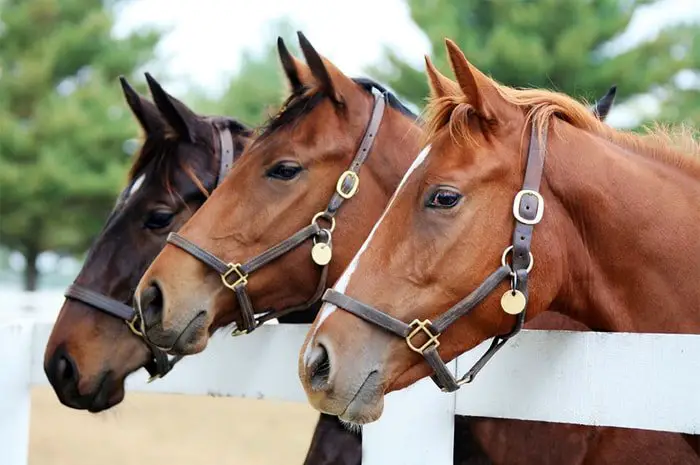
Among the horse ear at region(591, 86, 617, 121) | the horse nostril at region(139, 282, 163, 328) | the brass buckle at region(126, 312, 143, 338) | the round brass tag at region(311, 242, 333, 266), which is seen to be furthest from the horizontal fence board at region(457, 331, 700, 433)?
the brass buckle at region(126, 312, 143, 338)

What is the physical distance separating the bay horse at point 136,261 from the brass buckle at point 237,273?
0.65 meters

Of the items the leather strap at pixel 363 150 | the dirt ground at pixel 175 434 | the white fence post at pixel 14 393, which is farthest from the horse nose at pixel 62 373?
the dirt ground at pixel 175 434

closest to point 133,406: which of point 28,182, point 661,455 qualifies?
point 28,182

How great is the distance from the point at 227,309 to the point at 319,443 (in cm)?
71

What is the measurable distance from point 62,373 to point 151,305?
788 mm

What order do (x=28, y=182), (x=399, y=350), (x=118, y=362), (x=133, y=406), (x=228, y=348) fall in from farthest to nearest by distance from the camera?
(x=28, y=182) → (x=133, y=406) → (x=118, y=362) → (x=228, y=348) → (x=399, y=350)

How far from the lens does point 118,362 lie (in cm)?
375

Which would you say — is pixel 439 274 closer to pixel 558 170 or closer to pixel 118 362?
pixel 558 170

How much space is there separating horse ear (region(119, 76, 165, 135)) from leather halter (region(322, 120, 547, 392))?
199 cm

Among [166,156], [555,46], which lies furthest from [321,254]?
[555,46]

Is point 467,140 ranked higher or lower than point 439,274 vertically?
higher

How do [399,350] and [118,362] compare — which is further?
[118,362]

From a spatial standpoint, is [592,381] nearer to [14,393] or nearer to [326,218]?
[326,218]

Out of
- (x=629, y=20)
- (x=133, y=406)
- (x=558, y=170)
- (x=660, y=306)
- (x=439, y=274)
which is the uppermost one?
(x=558, y=170)
